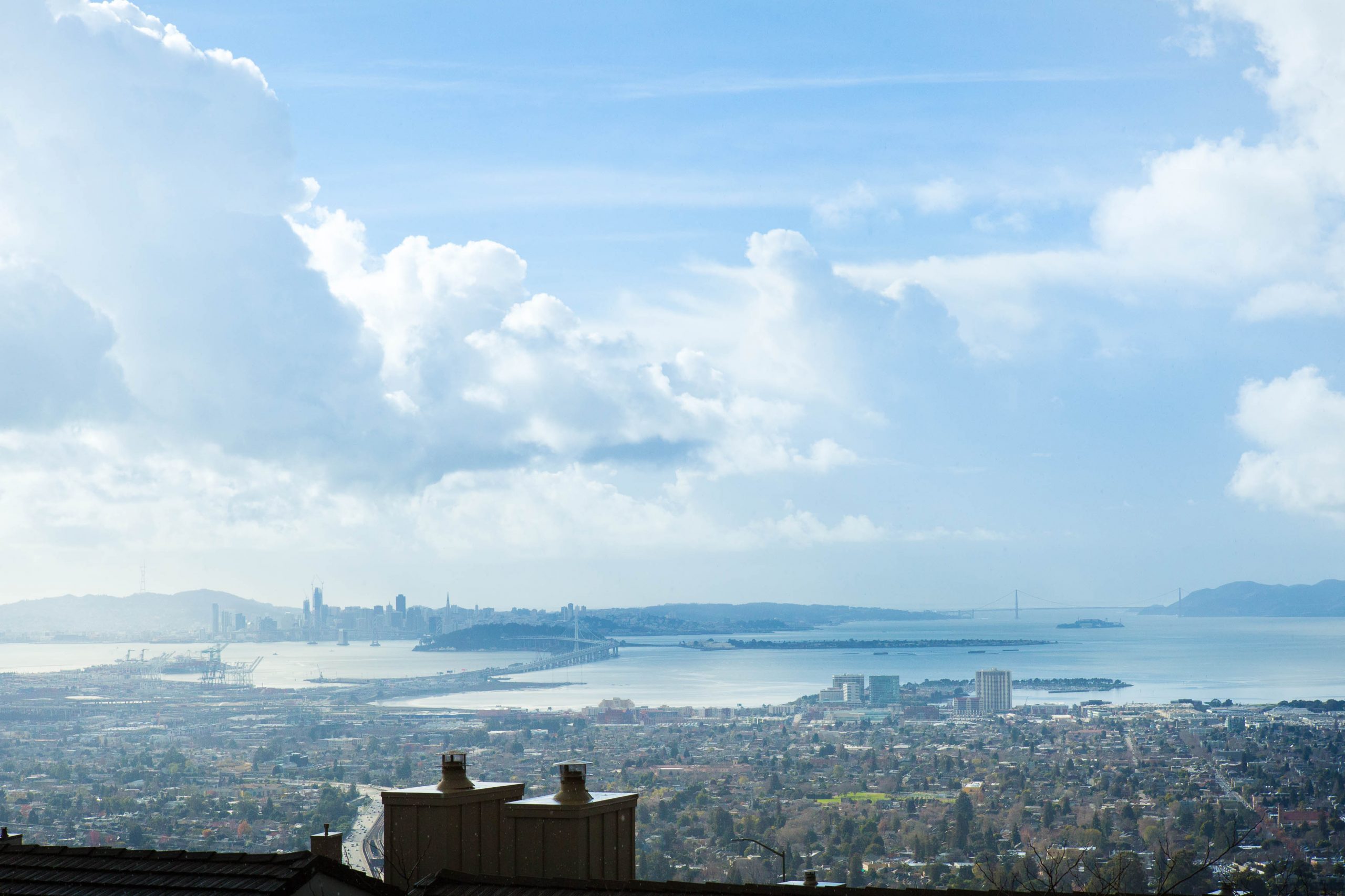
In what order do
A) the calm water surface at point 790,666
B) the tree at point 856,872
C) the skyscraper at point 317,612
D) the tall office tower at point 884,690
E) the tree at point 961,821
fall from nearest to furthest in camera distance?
the tree at point 856,872 < the tree at point 961,821 < the tall office tower at point 884,690 < the calm water surface at point 790,666 < the skyscraper at point 317,612

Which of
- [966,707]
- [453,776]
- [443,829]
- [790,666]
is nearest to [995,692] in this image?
[966,707]

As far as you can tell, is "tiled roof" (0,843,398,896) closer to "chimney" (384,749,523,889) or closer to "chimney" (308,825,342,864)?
"chimney" (308,825,342,864)

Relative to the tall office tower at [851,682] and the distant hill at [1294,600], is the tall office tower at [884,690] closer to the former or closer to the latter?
the tall office tower at [851,682]

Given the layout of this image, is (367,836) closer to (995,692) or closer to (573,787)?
(573,787)

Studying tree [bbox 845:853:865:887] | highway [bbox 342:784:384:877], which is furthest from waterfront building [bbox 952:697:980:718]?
tree [bbox 845:853:865:887]

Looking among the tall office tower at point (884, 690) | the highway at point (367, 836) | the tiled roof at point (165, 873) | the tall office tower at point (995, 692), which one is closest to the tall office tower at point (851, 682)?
the tall office tower at point (884, 690)

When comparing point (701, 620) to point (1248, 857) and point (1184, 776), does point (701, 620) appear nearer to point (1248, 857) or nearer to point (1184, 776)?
point (1184, 776)

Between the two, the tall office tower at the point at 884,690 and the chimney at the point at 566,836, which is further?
the tall office tower at the point at 884,690
